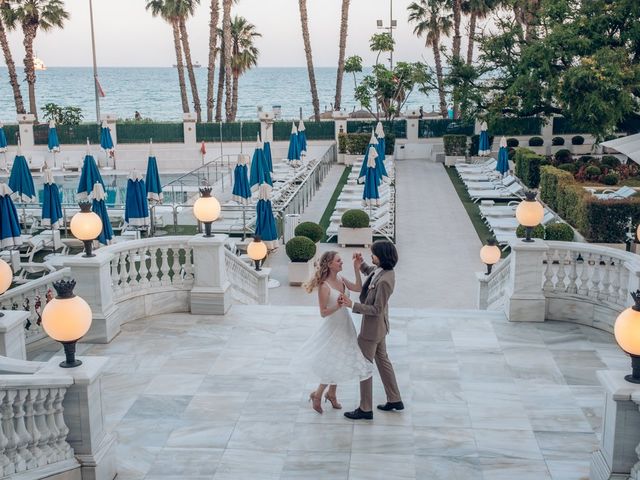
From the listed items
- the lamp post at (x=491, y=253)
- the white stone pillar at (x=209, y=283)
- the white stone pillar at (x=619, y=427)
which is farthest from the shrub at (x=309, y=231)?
the white stone pillar at (x=619, y=427)

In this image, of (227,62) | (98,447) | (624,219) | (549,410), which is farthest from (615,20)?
(98,447)

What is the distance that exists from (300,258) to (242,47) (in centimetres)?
3334

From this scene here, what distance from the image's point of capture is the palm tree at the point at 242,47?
48781 mm

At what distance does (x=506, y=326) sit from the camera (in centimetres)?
1145

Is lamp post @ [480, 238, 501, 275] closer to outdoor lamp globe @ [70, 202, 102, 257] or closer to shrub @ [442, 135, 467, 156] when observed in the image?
outdoor lamp globe @ [70, 202, 102, 257]

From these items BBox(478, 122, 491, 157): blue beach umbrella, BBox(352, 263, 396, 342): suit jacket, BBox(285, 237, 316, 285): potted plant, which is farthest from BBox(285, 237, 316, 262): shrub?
BBox(478, 122, 491, 157): blue beach umbrella

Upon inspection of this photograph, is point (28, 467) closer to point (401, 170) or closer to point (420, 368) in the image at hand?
point (420, 368)

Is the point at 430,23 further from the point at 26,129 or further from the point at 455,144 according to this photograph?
the point at 26,129

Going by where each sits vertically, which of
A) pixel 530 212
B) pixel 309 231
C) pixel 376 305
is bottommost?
pixel 309 231

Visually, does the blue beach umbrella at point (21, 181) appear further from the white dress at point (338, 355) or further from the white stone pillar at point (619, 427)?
the white stone pillar at point (619, 427)

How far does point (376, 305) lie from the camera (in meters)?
8.10

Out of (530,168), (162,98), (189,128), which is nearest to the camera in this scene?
(530,168)

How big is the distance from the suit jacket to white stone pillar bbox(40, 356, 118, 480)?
252 cm

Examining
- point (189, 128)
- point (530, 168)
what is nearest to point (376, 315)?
point (530, 168)
